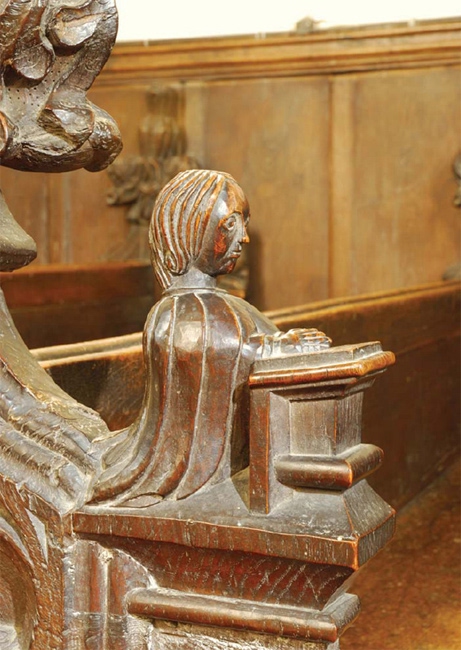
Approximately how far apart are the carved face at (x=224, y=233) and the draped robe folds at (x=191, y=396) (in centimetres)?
3

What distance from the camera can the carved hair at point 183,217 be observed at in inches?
34.7

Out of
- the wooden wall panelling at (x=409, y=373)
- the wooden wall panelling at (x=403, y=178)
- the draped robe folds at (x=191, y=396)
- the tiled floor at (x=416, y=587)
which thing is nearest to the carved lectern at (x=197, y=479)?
the draped robe folds at (x=191, y=396)

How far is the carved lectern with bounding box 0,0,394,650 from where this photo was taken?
82 centimetres

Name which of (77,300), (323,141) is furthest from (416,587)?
(323,141)

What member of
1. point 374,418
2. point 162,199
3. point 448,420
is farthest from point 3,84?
point 448,420

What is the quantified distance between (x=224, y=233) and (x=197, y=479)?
0.21 metres

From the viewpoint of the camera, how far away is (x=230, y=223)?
2.92 ft

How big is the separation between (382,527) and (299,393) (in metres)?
0.14

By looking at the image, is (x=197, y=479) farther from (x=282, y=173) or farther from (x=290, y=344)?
(x=282, y=173)

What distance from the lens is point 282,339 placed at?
2.81 ft

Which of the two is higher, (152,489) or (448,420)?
(152,489)

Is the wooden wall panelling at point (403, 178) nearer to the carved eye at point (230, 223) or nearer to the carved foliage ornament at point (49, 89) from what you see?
the carved foliage ornament at point (49, 89)

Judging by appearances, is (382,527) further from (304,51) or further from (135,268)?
(304,51)

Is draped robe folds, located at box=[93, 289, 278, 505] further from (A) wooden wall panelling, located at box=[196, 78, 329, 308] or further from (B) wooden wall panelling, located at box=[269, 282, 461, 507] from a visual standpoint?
(A) wooden wall panelling, located at box=[196, 78, 329, 308]
